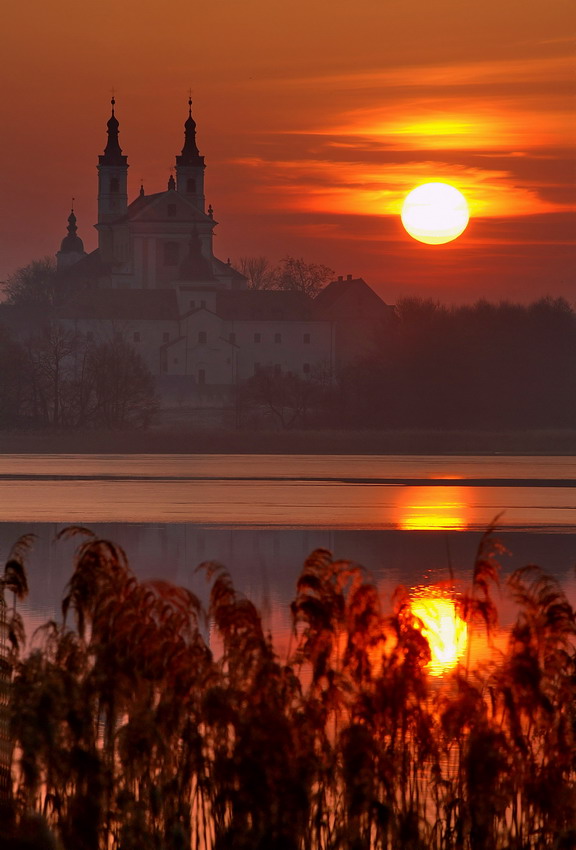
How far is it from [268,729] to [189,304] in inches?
4867

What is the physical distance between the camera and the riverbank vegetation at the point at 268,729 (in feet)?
19.6

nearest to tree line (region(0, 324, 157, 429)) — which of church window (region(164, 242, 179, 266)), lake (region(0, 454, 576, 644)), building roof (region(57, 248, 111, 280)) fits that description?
lake (region(0, 454, 576, 644))

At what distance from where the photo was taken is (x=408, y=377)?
86.1 m

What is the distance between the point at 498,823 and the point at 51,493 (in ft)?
92.1

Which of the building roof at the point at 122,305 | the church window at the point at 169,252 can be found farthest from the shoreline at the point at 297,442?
the church window at the point at 169,252

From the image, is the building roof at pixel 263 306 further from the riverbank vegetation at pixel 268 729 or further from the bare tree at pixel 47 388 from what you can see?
the riverbank vegetation at pixel 268 729

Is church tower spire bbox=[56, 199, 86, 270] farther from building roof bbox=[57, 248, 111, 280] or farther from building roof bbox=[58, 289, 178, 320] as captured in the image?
building roof bbox=[58, 289, 178, 320]

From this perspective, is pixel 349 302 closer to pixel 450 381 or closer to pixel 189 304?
pixel 189 304

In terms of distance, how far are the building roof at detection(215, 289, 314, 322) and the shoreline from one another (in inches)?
1918

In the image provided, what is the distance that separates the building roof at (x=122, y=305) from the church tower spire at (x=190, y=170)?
51.0ft

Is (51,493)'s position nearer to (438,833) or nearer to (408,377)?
(438,833)

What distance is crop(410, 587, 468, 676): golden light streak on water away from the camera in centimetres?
935

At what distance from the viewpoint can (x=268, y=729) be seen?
236 inches

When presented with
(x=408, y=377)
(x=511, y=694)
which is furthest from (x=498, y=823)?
(x=408, y=377)
